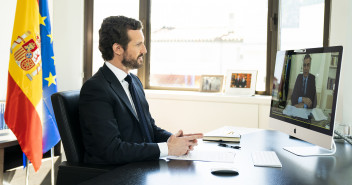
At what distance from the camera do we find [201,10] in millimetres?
3723

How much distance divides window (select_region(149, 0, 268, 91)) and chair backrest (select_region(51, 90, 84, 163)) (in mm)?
2251

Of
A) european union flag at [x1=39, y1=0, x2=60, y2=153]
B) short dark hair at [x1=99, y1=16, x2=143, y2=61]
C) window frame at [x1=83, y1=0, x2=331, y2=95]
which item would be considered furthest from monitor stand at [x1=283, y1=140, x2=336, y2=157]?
european union flag at [x1=39, y1=0, x2=60, y2=153]

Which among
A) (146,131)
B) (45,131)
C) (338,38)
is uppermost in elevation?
(338,38)

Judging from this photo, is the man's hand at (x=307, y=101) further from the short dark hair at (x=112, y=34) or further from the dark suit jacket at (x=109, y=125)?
the short dark hair at (x=112, y=34)

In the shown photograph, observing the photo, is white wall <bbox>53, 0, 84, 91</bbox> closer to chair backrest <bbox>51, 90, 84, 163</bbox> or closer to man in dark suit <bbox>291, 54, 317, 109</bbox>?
chair backrest <bbox>51, 90, 84, 163</bbox>

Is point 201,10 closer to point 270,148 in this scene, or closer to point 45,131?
point 45,131

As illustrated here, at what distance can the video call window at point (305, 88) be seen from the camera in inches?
60.6

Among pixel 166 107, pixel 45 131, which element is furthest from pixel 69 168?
pixel 166 107

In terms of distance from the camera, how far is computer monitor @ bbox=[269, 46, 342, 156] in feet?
4.97

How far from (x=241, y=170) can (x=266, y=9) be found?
2.51 m

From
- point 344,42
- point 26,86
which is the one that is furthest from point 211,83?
point 26,86

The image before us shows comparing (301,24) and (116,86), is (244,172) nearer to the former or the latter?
(116,86)

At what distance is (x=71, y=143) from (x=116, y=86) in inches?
13.7

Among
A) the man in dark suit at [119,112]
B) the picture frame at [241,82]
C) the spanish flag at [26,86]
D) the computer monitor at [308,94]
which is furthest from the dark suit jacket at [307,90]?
the spanish flag at [26,86]
